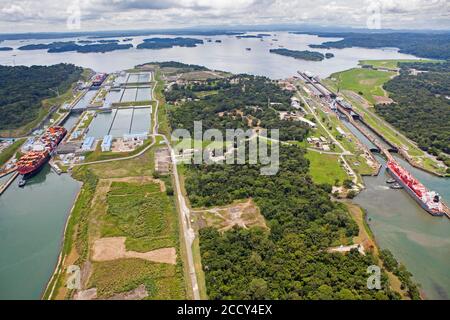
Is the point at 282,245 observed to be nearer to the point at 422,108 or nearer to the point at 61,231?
the point at 61,231

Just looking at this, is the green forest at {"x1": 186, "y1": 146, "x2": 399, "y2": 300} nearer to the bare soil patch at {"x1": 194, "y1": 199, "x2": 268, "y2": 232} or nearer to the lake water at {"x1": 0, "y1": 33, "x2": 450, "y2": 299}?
the bare soil patch at {"x1": 194, "y1": 199, "x2": 268, "y2": 232}

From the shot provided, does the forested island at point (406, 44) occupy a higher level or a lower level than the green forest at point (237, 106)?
higher

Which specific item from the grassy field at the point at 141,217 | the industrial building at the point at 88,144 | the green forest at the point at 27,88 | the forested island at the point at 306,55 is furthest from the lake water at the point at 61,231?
the forested island at the point at 306,55

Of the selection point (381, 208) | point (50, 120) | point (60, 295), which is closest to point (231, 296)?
point (60, 295)

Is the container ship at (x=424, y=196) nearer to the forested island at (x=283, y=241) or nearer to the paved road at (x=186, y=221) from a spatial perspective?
the forested island at (x=283, y=241)

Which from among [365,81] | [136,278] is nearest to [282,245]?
[136,278]

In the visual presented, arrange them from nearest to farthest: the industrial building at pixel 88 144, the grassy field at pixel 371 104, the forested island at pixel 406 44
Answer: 1. the grassy field at pixel 371 104
2. the industrial building at pixel 88 144
3. the forested island at pixel 406 44

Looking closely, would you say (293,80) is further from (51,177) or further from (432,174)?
(51,177)
